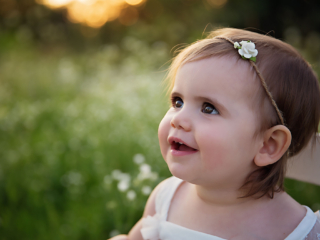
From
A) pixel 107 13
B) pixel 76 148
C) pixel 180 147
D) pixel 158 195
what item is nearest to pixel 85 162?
pixel 76 148

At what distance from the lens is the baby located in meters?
0.86

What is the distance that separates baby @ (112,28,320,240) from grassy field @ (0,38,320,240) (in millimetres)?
537

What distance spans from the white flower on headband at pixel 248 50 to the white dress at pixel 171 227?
58 centimetres

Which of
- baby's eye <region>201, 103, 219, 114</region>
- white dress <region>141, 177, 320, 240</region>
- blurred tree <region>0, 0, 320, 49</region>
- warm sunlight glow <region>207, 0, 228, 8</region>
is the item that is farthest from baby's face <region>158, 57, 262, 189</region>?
warm sunlight glow <region>207, 0, 228, 8</region>

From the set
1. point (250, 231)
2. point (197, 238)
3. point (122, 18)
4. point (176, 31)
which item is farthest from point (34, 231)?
point (122, 18)

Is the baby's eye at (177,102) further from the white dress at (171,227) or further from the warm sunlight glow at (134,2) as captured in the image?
the warm sunlight glow at (134,2)

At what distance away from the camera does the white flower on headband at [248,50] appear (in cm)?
88

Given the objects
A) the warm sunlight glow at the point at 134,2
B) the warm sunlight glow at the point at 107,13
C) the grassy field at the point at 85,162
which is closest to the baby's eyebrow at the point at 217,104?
the grassy field at the point at 85,162

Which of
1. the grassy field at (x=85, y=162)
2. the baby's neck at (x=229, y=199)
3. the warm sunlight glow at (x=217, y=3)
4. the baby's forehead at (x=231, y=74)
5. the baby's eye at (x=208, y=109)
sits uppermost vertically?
the warm sunlight glow at (x=217, y=3)

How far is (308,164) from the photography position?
1.11 metres

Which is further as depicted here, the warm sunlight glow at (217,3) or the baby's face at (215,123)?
the warm sunlight glow at (217,3)

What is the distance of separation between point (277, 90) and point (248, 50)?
0.52ft

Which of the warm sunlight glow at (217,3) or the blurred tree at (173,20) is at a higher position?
the warm sunlight glow at (217,3)

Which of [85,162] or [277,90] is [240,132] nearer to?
[277,90]
